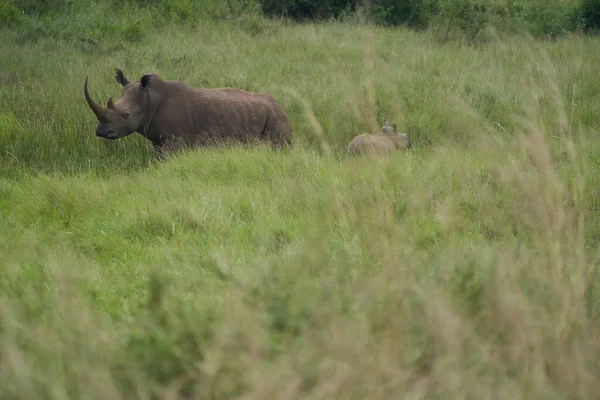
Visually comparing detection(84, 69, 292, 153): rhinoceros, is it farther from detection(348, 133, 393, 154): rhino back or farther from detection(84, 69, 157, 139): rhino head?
detection(348, 133, 393, 154): rhino back

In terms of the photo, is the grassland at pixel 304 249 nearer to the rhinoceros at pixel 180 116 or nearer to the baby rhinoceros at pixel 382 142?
the baby rhinoceros at pixel 382 142

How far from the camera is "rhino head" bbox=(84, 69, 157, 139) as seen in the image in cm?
784

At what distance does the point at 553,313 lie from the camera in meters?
2.88

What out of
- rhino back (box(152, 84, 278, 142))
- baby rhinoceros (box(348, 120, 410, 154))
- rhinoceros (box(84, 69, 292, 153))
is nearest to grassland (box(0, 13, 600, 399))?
baby rhinoceros (box(348, 120, 410, 154))

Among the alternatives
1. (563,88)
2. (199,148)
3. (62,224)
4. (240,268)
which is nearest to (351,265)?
(240,268)

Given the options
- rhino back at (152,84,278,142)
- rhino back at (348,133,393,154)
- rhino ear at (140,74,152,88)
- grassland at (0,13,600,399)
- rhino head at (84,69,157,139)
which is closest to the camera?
grassland at (0,13,600,399)

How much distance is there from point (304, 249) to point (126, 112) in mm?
4424

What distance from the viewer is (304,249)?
405 centimetres

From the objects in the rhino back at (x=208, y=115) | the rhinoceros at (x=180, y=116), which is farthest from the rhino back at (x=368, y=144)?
the rhino back at (x=208, y=115)

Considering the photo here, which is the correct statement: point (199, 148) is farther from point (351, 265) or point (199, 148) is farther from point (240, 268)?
point (351, 265)

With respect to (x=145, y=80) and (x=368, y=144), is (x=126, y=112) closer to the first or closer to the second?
(x=145, y=80)

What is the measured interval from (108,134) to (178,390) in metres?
5.53

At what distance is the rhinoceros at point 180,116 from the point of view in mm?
A: 7945

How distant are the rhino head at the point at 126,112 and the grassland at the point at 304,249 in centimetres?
40
